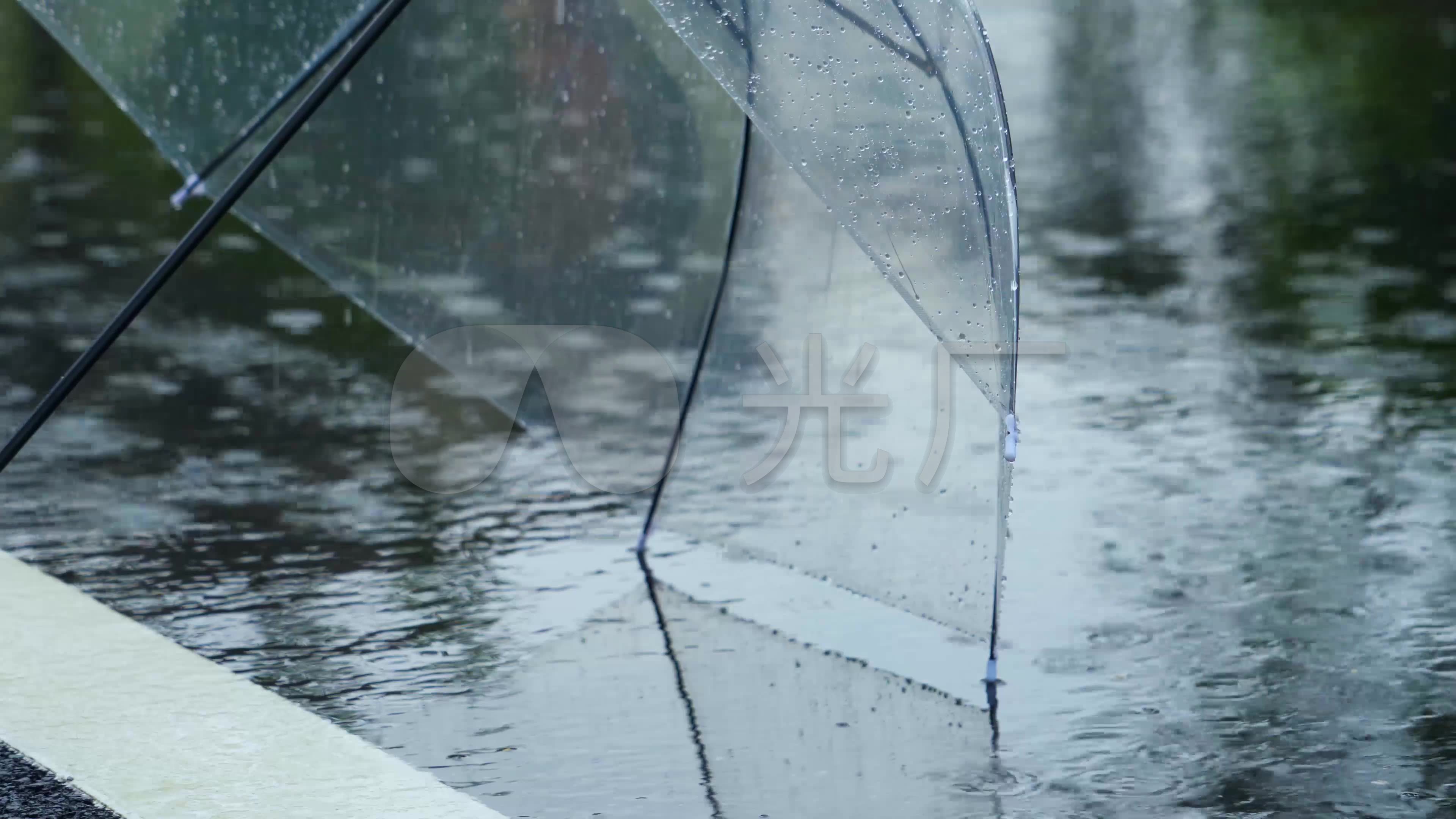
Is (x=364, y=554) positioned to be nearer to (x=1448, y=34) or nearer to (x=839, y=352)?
(x=839, y=352)

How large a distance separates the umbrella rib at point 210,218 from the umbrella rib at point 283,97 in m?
0.81

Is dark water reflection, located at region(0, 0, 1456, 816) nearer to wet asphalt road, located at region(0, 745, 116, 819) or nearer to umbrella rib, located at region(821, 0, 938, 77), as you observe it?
wet asphalt road, located at region(0, 745, 116, 819)

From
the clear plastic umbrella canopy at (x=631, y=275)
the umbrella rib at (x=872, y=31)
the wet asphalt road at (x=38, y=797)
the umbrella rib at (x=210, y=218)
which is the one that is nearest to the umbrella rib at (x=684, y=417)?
the clear plastic umbrella canopy at (x=631, y=275)

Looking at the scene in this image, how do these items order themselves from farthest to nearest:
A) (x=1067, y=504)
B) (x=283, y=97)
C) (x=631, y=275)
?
(x=1067, y=504) < (x=631, y=275) < (x=283, y=97)

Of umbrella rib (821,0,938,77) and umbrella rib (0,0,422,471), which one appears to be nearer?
umbrella rib (821,0,938,77)

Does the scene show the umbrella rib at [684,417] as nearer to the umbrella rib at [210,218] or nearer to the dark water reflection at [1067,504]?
the dark water reflection at [1067,504]

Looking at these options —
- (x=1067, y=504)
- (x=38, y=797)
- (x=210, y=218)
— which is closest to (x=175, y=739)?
(x=38, y=797)

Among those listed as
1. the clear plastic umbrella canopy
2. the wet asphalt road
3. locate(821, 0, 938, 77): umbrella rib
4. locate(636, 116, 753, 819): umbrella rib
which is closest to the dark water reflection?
locate(636, 116, 753, 819): umbrella rib

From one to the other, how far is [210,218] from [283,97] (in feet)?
3.34

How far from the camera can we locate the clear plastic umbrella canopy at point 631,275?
4316 millimetres

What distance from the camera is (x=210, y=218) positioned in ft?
11.7

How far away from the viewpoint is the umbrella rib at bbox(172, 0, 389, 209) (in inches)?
176

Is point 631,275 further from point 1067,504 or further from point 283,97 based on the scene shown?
point 1067,504

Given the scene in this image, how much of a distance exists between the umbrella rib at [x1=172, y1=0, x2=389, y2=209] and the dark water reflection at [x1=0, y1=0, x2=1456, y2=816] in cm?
90
